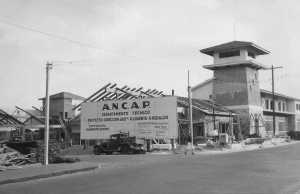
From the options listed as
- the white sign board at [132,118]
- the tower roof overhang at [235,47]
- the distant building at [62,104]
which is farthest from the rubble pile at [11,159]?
the tower roof overhang at [235,47]

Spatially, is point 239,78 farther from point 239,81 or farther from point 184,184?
point 184,184

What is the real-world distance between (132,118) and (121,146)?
492cm

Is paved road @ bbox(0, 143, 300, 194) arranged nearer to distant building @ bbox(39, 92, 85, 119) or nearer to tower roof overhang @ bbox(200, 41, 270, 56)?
distant building @ bbox(39, 92, 85, 119)

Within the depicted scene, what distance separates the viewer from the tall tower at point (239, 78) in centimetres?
6888

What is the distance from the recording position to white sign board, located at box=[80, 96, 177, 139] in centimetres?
3953

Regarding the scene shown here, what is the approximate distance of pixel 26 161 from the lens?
24.4 meters

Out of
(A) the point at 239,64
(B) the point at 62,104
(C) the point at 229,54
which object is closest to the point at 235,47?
(C) the point at 229,54

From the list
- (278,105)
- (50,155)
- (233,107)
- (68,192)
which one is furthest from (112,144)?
(278,105)

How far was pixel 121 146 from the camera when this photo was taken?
122ft

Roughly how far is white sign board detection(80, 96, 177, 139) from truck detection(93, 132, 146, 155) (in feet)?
8.15

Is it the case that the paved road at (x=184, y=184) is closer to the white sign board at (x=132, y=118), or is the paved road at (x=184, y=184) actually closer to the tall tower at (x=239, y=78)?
the white sign board at (x=132, y=118)

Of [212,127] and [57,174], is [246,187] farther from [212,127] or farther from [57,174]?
[212,127]

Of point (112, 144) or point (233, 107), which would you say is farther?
point (233, 107)

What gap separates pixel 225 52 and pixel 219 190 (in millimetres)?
60231
